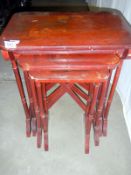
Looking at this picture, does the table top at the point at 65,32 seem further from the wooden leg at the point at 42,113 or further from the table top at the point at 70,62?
the wooden leg at the point at 42,113

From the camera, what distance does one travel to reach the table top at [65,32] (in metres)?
0.79

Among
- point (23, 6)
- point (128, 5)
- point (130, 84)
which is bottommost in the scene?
point (23, 6)

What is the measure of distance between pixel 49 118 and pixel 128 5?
0.94m

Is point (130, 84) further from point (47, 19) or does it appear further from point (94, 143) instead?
point (47, 19)

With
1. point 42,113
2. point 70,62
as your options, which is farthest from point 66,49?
point 42,113

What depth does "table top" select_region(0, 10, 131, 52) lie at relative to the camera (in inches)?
31.3

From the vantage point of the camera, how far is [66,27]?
3.11 ft

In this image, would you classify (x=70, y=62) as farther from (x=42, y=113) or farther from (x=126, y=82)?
(x=126, y=82)

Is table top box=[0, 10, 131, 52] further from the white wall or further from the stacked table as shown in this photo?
the white wall

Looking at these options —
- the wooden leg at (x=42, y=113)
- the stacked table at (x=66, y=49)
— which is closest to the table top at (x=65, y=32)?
the stacked table at (x=66, y=49)

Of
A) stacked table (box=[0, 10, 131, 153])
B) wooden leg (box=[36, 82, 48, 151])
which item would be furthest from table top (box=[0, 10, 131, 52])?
wooden leg (box=[36, 82, 48, 151])

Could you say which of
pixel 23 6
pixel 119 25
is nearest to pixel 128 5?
pixel 119 25

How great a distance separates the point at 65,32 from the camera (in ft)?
2.95

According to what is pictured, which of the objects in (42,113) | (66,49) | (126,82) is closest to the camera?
(66,49)
